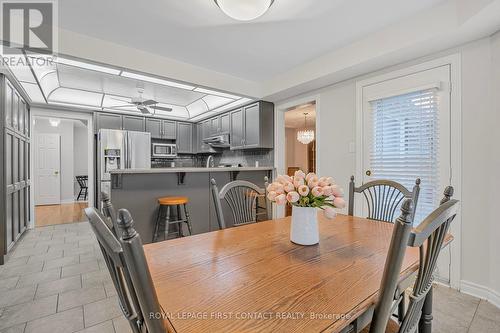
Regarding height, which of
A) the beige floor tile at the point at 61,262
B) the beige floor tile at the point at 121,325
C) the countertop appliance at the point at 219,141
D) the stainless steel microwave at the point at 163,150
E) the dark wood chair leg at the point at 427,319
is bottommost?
the beige floor tile at the point at 121,325

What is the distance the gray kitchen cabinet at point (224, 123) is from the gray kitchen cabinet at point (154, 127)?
1617mm

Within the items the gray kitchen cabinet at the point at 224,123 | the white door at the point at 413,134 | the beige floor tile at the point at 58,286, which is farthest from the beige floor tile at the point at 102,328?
the gray kitchen cabinet at the point at 224,123

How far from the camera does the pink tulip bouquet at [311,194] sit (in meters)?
1.11

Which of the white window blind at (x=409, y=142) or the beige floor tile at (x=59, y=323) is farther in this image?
the white window blind at (x=409, y=142)

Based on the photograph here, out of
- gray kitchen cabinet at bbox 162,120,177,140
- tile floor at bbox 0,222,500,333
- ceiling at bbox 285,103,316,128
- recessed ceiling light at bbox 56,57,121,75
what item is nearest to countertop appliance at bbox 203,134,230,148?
gray kitchen cabinet at bbox 162,120,177,140

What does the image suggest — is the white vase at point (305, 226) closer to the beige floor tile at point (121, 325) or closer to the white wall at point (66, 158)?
the beige floor tile at point (121, 325)

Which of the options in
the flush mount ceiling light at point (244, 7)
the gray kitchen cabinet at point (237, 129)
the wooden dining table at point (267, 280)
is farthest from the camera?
the gray kitchen cabinet at point (237, 129)

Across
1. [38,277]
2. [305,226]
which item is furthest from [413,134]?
[38,277]

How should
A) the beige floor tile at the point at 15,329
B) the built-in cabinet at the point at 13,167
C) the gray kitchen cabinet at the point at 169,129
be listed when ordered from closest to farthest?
1. the beige floor tile at the point at 15,329
2. the built-in cabinet at the point at 13,167
3. the gray kitchen cabinet at the point at 169,129

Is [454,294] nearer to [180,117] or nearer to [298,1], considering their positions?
[298,1]

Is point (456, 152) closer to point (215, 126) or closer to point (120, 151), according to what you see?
point (215, 126)

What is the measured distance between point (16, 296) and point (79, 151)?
6.94 meters

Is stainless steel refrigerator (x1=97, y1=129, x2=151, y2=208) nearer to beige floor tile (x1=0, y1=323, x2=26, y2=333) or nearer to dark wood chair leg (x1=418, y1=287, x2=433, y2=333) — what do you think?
beige floor tile (x1=0, y1=323, x2=26, y2=333)

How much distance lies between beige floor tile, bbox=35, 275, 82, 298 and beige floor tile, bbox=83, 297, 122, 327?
419mm
